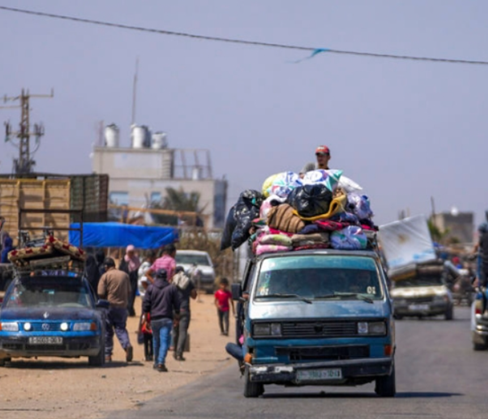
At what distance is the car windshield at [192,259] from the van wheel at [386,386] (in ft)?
99.5

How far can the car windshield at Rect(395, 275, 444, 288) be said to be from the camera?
40.8 m

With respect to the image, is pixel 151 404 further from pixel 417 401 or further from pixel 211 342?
pixel 211 342

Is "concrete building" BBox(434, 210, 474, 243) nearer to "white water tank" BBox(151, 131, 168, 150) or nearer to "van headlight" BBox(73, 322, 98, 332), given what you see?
"white water tank" BBox(151, 131, 168, 150)

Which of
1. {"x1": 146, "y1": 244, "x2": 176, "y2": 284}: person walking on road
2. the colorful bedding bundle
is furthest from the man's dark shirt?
the colorful bedding bundle

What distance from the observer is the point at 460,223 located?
137 meters

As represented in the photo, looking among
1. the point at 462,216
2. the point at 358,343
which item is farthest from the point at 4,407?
the point at 462,216

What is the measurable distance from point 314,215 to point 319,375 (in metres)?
2.09

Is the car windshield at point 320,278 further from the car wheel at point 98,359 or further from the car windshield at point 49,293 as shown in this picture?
the car windshield at point 49,293

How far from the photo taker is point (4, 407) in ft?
44.8

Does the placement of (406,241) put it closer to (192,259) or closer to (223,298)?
(192,259)

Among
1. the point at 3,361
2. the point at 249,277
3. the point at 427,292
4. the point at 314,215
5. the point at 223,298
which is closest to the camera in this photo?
the point at 314,215

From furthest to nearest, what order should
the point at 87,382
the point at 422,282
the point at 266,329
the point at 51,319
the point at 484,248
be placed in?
the point at 422,282 → the point at 484,248 → the point at 51,319 → the point at 87,382 → the point at 266,329

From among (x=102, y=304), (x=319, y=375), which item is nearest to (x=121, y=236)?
(x=102, y=304)

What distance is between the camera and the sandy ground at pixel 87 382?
13740mm
